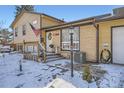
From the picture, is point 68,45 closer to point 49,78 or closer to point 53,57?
point 53,57

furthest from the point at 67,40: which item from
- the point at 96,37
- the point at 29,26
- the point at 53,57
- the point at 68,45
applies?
the point at 29,26

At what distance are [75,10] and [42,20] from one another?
2.89 metres

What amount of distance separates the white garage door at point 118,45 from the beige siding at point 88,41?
47.3 inches

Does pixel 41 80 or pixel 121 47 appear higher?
pixel 121 47

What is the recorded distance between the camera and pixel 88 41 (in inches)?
388

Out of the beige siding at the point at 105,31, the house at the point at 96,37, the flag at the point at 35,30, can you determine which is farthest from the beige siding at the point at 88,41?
the flag at the point at 35,30

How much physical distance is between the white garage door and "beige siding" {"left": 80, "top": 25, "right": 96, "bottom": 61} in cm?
120

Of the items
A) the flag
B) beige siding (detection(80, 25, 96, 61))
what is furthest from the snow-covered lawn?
the flag

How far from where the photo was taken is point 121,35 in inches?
329

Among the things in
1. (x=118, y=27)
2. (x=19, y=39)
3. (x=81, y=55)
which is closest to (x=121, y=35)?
(x=118, y=27)

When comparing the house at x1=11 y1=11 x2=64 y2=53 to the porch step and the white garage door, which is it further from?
the white garage door

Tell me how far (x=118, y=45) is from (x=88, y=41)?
1889 millimetres
